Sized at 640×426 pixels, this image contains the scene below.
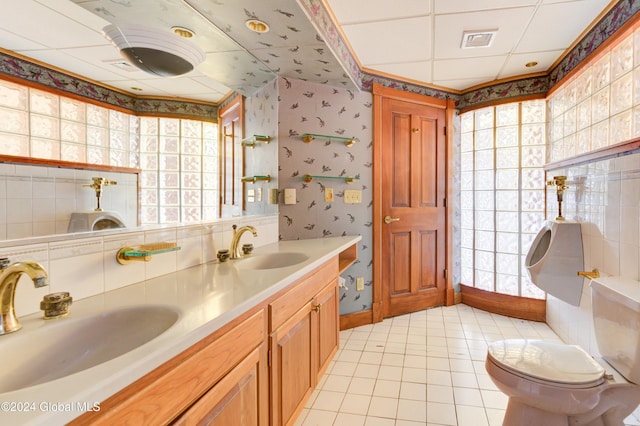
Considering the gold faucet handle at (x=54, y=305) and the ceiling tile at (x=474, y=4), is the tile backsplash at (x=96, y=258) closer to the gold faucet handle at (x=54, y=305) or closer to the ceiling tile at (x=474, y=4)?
the gold faucet handle at (x=54, y=305)

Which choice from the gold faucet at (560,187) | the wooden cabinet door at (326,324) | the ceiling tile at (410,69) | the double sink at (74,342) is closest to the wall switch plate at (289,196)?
the wooden cabinet door at (326,324)

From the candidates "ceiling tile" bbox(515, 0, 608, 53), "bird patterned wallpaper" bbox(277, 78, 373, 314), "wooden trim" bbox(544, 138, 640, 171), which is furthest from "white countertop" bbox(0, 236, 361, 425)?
"ceiling tile" bbox(515, 0, 608, 53)

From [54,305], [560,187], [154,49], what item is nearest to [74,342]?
[54,305]

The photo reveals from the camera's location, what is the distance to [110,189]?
106cm

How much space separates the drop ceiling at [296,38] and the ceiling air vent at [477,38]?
4 cm

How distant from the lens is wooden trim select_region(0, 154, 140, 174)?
0.81 meters

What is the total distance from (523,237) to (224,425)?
2983 millimetres

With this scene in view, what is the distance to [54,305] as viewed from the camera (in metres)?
0.84

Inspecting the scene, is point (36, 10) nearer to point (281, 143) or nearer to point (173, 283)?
point (173, 283)

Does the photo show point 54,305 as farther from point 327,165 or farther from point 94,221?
point 327,165

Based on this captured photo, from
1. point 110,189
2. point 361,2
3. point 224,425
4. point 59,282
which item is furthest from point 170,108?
point 361,2

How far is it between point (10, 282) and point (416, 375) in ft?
6.86

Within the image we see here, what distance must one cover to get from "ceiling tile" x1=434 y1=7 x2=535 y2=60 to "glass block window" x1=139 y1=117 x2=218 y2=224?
1.70 m

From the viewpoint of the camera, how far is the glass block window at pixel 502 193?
294cm
